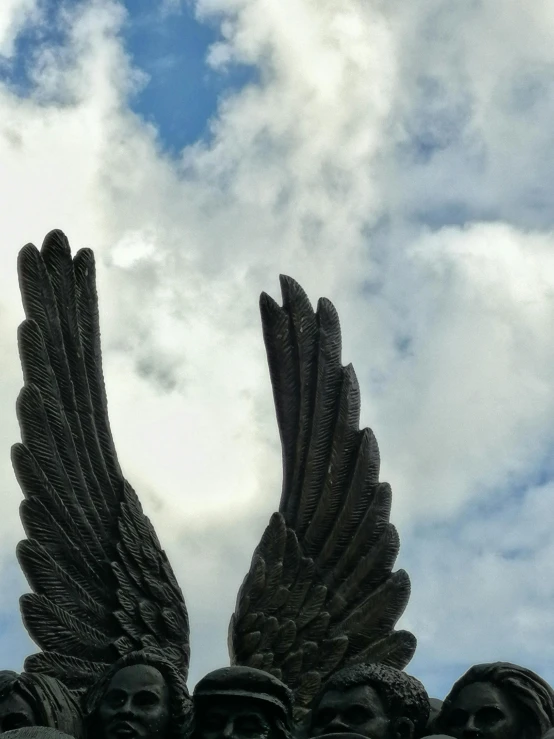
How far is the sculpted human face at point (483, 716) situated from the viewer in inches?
350

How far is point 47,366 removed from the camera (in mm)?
10586

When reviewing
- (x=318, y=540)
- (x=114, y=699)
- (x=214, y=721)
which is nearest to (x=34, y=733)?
(x=114, y=699)

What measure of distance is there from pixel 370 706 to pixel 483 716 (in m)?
0.72

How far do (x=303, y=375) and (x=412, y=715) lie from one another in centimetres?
296

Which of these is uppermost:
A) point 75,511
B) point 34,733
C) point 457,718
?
point 75,511

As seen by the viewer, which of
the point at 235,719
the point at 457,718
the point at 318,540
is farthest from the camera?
the point at 318,540

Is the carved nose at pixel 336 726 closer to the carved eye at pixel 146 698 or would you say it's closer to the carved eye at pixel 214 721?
the carved eye at pixel 214 721

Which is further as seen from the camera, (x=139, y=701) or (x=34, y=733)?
(x=139, y=701)

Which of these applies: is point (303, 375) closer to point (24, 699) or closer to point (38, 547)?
point (38, 547)

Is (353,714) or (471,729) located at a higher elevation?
(471,729)

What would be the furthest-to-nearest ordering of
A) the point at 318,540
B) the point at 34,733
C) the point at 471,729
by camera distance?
the point at 318,540
the point at 471,729
the point at 34,733

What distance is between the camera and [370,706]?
871 cm

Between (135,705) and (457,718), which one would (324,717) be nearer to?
(457,718)

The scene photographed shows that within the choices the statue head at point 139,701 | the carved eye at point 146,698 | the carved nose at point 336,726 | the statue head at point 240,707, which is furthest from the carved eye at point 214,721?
the carved nose at point 336,726
